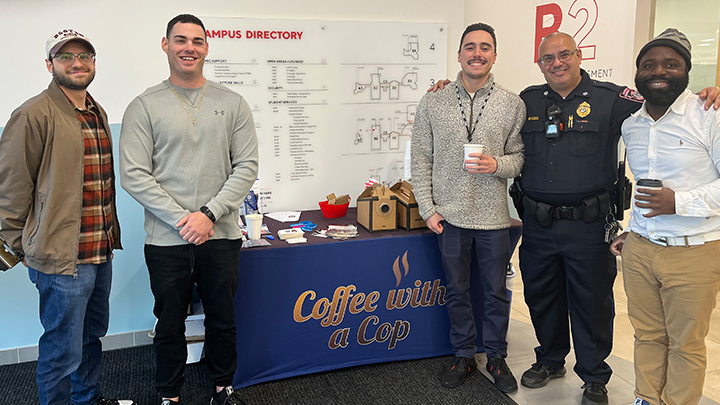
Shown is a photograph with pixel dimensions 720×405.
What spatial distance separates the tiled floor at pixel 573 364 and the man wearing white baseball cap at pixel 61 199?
2116mm

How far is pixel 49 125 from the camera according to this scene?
2.01 meters

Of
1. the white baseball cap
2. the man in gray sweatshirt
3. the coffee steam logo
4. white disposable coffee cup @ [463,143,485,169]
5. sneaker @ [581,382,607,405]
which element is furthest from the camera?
the coffee steam logo

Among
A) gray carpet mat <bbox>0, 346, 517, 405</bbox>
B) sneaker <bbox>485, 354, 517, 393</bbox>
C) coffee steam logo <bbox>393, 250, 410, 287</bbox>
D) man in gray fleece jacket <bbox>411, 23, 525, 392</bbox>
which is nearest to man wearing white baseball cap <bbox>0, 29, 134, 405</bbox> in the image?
gray carpet mat <bbox>0, 346, 517, 405</bbox>

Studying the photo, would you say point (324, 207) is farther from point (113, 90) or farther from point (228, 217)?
point (113, 90)

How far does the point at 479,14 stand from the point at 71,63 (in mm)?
3198

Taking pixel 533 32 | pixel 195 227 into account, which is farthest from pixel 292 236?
pixel 533 32

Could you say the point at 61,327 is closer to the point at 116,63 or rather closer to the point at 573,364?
the point at 116,63

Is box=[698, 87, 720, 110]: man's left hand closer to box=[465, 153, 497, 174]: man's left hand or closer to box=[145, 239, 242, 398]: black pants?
box=[465, 153, 497, 174]: man's left hand

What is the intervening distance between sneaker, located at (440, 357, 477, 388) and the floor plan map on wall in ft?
4.77

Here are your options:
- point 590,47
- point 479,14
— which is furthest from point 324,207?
point 590,47

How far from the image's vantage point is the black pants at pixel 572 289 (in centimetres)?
242

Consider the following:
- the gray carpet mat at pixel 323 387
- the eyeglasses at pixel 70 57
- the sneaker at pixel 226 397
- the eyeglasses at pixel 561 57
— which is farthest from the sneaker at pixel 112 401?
the eyeglasses at pixel 561 57

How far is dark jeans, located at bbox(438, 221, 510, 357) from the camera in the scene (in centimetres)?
263

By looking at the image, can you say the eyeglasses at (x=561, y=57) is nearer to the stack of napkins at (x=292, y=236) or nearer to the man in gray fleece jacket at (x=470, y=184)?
the man in gray fleece jacket at (x=470, y=184)
